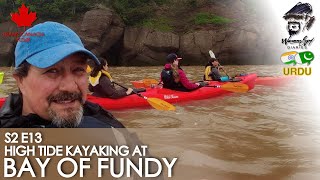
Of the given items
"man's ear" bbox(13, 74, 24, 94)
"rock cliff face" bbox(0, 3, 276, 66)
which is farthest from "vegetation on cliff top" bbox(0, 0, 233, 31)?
"man's ear" bbox(13, 74, 24, 94)

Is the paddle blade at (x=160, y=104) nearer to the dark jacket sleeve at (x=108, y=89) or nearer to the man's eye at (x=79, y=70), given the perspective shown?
the dark jacket sleeve at (x=108, y=89)

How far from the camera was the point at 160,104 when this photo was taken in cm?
612

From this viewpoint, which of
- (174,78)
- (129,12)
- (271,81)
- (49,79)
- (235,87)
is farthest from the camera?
(129,12)

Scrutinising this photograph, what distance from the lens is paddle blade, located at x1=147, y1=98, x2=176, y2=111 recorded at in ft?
Result: 19.7

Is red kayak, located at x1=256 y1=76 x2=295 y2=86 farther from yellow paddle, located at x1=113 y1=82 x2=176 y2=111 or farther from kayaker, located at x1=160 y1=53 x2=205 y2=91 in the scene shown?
yellow paddle, located at x1=113 y1=82 x2=176 y2=111

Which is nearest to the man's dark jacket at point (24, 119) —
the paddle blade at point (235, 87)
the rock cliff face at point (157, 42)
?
the paddle blade at point (235, 87)

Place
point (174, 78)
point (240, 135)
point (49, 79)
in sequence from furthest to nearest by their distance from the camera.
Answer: point (174, 78) → point (240, 135) → point (49, 79)

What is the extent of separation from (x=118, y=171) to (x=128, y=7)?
2406cm

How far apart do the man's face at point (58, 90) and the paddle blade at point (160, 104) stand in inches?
177

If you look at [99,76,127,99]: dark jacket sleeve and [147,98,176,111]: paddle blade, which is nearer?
[147,98,176,111]: paddle blade

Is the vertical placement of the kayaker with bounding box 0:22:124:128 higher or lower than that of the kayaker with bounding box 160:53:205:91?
higher

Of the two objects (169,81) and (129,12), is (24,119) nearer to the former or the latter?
(169,81)

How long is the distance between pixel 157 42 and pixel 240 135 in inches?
700

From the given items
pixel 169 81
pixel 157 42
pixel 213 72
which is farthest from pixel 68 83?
pixel 157 42
